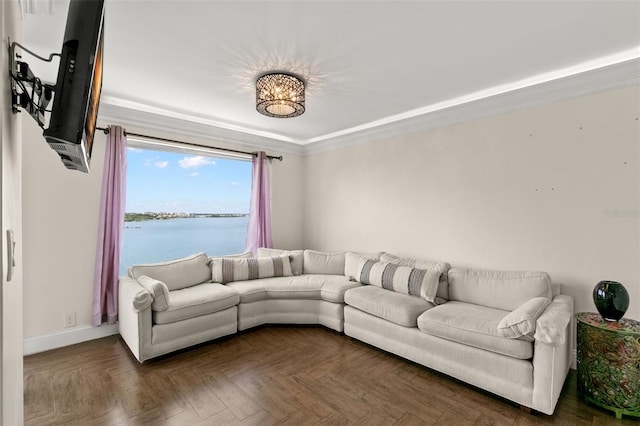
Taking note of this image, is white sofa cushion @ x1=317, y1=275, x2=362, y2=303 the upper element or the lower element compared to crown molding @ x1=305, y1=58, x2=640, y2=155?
lower

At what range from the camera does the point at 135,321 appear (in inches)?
114

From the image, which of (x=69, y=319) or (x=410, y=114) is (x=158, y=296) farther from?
(x=410, y=114)

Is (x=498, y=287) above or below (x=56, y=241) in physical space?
below

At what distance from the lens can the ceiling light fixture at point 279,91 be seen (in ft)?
8.79

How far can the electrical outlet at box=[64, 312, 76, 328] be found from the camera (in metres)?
3.27

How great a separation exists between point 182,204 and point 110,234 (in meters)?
0.95

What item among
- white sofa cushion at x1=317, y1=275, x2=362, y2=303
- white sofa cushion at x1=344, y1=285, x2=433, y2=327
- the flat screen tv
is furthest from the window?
the flat screen tv

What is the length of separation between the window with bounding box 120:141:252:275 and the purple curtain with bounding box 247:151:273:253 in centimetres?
15

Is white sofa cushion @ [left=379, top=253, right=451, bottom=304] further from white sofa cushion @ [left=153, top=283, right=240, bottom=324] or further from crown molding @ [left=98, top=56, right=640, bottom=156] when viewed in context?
white sofa cushion @ [left=153, top=283, right=240, bottom=324]

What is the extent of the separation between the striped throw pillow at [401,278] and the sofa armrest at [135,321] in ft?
7.47

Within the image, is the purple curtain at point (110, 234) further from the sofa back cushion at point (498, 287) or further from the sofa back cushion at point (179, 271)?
the sofa back cushion at point (498, 287)

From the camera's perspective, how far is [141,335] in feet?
9.33

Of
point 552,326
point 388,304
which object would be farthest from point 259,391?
point 552,326

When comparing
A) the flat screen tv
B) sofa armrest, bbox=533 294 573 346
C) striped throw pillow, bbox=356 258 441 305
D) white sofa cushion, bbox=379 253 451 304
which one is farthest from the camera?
white sofa cushion, bbox=379 253 451 304
